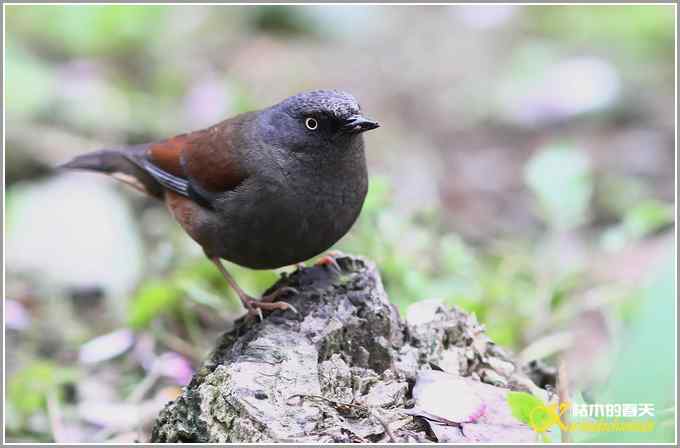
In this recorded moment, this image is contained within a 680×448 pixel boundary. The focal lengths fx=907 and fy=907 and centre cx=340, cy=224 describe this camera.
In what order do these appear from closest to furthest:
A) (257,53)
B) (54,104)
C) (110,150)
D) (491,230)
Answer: (110,150) < (491,230) < (54,104) < (257,53)

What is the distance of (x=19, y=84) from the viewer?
29.4 ft

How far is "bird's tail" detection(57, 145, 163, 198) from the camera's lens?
224 inches

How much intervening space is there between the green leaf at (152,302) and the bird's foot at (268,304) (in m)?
1.21

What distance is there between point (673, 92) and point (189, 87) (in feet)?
17.7

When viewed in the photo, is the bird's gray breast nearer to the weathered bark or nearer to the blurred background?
the weathered bark

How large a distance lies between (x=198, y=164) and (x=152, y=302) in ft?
3.50

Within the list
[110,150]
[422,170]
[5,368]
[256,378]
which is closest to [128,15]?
[422,170]

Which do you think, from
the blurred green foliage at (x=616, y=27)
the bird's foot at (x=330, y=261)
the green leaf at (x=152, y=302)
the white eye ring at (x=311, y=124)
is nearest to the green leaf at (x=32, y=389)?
the green leaf at (x=152, y=302)

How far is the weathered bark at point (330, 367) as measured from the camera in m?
3.38

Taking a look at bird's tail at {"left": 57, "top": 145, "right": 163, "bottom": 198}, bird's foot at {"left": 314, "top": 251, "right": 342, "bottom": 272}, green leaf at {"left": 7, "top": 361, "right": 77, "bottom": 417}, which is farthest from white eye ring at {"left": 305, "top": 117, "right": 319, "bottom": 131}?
green leaf at {"left": 7, "top": 361, "right": 77, "bottom": 417}

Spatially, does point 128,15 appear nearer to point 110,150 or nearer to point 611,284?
point 110,150

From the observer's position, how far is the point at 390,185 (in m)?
6.65

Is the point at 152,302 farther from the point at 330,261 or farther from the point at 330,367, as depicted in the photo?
the point at 330,367

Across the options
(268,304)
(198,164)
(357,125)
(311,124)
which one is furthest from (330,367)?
(198,164)
